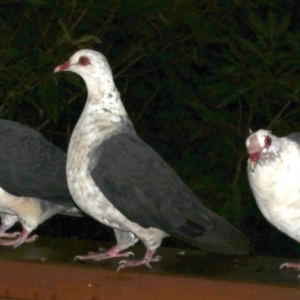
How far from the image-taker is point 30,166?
3891 mm

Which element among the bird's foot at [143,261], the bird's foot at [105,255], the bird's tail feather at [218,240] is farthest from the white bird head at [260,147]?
the bird's foot at [105,255]

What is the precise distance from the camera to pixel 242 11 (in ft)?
16.9

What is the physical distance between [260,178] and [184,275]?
0.48m

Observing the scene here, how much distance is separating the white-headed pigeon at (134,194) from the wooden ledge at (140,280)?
0.36 ft

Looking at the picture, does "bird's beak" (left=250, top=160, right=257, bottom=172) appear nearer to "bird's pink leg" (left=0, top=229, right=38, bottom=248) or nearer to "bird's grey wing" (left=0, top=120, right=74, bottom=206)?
"bird's grey wing" (left=0, top=120, right=74, bottom=206)

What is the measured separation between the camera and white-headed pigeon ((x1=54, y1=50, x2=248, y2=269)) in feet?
10.9

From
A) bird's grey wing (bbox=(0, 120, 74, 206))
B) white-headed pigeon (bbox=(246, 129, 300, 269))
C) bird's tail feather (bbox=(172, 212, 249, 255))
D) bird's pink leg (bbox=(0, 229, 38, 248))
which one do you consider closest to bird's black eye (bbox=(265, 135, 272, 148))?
white-headed pigeon (bbox=(246, 129, 300, 269))

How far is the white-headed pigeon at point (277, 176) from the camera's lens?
3113mm

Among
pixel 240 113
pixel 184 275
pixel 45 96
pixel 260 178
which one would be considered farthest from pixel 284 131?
pixel 184 275

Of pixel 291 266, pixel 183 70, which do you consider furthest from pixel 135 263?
pixel 183 70

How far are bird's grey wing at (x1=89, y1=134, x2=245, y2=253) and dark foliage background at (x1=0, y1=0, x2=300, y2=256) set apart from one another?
1.01 metres

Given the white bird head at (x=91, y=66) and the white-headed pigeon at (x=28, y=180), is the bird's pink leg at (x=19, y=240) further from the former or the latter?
the white bird head at (x=91, y=66)

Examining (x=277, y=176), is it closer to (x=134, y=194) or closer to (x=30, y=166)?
(x=134, y=194)

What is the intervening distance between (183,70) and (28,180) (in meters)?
1.55
